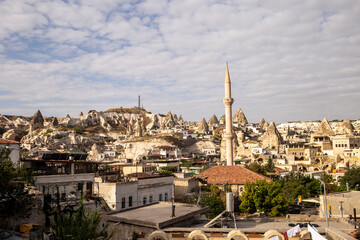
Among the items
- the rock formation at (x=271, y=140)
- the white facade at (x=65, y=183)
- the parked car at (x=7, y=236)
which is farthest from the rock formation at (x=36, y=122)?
the parked car at (x=7, y=236)

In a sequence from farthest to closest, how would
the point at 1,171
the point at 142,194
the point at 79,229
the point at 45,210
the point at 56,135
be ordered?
the point at 56,135
the point at 142,194
the point at 45,210
the point at 1,171
the point at 79,229

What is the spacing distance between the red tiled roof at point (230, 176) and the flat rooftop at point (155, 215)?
2169 centimetres

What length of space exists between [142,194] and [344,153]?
71585mm

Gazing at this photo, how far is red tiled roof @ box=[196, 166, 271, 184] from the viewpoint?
38.8m

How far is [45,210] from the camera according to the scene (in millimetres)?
16578

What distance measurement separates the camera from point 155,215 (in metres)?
15.1

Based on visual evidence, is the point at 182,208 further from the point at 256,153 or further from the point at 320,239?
the point at 256,153

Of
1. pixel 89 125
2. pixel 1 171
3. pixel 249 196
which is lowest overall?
pixel 249 196

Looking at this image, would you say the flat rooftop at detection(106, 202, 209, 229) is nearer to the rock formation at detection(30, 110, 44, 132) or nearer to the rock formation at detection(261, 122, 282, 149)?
the rock formation at detection(261, 122, 282, 149)

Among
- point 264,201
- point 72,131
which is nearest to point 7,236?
point 264,201

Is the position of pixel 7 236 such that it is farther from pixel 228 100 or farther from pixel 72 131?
pixel 72 131

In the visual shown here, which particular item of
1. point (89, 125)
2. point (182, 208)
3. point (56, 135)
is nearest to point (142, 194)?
A: point (182, 208)

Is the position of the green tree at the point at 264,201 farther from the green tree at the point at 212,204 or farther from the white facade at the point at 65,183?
the white facade at the point at 65,183

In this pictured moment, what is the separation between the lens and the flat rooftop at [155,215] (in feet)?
43.6
